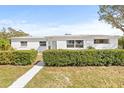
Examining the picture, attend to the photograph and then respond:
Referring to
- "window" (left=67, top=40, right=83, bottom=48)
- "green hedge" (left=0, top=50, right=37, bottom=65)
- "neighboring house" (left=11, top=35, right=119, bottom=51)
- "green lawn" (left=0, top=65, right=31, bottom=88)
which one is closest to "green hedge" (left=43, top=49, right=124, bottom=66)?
"green hedge" (left=0, top=50, right=37, bottom=65)

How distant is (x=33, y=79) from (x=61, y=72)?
2.24 m

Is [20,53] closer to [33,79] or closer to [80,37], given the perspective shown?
[33,79]

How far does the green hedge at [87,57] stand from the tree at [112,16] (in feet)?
51.1

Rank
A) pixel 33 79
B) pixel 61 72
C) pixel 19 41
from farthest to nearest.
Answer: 1. pixel 19 41
2. pixel 61 72
3. pixel 33 79

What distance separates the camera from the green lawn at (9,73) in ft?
34.3

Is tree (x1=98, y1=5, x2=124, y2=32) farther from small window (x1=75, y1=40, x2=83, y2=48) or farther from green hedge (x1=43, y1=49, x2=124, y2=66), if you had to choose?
green hedge (x1=43, y1=49, x2=124, y2=66)

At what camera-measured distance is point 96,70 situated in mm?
13016

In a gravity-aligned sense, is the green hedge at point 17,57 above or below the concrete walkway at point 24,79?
above

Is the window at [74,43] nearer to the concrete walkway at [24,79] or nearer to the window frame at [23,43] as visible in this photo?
the window frame at [23,43]

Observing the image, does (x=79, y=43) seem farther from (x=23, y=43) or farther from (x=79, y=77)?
(x=79, y=77)

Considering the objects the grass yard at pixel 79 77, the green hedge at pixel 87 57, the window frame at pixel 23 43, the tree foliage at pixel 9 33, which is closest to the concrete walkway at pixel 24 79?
the grass yard at pixel 79 77

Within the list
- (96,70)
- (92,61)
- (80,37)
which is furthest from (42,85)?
(80,37)

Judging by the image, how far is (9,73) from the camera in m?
12.6

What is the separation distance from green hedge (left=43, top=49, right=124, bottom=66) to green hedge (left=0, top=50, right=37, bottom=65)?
1580 millimetres
